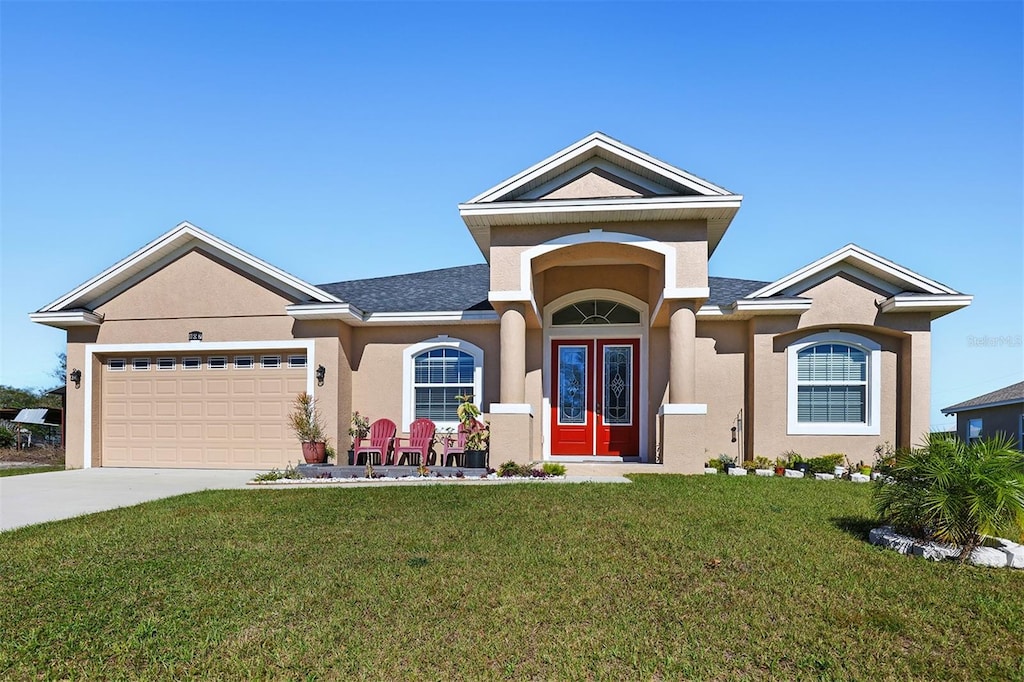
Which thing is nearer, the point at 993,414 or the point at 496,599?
the point at 496,599

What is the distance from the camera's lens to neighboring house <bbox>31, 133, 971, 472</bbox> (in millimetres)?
11477

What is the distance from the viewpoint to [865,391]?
1280 cm

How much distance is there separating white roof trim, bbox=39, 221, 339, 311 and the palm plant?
10821mm

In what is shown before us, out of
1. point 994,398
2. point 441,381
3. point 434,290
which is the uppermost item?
point 434,290

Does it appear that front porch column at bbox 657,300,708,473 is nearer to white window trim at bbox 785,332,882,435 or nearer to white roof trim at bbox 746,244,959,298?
white roof trim at bbox 746,244,959,298

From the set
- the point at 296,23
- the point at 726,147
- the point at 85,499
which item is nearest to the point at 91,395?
the point at 85,499

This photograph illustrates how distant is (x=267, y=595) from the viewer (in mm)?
4719

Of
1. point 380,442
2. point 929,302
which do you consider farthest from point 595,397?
point 929,302

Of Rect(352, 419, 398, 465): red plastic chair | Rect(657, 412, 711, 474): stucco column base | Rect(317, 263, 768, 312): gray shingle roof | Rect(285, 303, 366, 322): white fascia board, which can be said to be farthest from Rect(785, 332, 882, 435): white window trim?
Rect(285, 303, 366, 322): white fascia board

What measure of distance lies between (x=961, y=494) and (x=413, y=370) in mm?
10272

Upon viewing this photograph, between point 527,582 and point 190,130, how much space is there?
37.1 feet

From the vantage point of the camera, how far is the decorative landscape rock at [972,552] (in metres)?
5.40

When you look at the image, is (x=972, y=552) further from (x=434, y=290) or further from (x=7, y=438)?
(x=7, y=438)

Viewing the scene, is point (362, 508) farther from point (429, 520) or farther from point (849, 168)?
point (849, 168)
